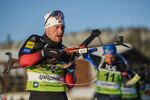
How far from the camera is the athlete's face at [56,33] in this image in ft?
13.1

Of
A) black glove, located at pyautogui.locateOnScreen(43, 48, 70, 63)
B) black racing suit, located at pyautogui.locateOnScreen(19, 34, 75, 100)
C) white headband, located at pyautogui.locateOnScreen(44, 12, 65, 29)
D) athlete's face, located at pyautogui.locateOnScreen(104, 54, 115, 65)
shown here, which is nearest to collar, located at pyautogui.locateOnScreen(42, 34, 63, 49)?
black racing suit, located at pyautogui.locateOnScreen(19, 34, 75, 100)

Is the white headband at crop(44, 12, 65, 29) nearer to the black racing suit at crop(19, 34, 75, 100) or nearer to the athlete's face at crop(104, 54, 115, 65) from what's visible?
the black racing suit at crop(19, 34, 75, 100)

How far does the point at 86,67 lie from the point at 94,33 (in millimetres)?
14747

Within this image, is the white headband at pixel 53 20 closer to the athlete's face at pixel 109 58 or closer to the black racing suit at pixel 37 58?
the black racing suit at pixel 37 58

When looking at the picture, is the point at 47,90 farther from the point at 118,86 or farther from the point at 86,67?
the point at 86,67

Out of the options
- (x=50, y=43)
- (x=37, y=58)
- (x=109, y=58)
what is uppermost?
(x=50, y=43)

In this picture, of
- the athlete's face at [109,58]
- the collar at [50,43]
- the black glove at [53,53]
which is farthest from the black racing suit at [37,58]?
the athlete's face at [109,58]

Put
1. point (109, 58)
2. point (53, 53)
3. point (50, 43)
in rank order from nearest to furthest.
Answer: point (53, 53), point (50, 43), point (109, 58)

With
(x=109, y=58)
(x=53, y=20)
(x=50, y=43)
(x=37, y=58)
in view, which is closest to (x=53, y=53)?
(x=37, y=58)

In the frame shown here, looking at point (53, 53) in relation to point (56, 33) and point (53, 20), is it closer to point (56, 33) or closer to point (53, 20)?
point (56, 33)

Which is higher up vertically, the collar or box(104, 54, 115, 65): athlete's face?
the collar

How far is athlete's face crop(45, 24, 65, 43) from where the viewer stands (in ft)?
13.1

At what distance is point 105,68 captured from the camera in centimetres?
671

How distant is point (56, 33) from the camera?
3996 mm
